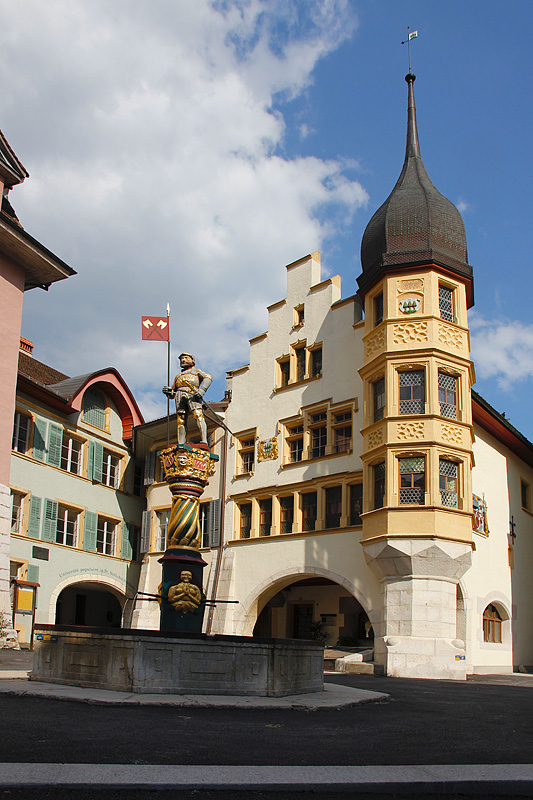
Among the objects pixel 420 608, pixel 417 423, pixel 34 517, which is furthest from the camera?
pixel 34 517

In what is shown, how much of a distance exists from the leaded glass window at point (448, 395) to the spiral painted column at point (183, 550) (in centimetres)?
1172

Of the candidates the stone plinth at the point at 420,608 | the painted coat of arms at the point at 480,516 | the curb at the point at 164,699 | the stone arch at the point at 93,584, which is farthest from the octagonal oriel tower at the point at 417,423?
the stone arch at the point at 93,584

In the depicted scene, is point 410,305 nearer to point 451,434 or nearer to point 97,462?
point 451,434

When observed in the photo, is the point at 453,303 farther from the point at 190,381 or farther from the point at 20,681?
the point at 20,681

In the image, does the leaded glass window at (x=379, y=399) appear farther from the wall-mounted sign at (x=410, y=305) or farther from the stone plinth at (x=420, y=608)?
the stone plinth at (x=420, y=608)

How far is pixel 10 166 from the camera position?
27.1 meters

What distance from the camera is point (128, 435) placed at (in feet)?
123

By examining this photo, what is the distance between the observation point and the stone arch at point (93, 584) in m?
30.4

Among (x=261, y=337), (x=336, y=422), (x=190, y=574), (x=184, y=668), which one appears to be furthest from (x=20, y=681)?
(x=261, y=337)

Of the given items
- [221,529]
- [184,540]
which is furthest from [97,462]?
[184,540]

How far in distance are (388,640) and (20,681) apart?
45.8 feet

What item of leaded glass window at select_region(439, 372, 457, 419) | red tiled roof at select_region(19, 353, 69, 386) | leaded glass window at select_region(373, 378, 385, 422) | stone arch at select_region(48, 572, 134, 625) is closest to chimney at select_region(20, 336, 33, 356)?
red tiled roof at select_region(19, 353, 69, 386)

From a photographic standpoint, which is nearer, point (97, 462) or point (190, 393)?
point (190, 393)

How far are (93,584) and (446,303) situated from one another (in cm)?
1937
